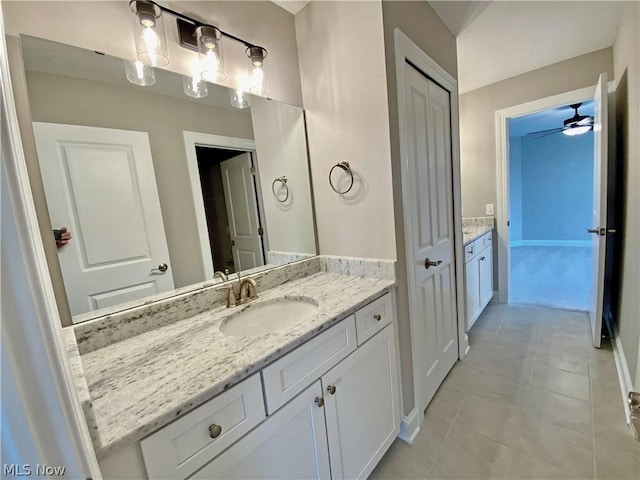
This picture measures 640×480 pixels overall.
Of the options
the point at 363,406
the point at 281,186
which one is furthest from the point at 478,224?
the point at 363,406

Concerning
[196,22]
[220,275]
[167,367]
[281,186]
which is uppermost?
[196,22]

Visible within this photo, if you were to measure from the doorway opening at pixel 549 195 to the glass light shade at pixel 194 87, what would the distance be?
15.1 feet

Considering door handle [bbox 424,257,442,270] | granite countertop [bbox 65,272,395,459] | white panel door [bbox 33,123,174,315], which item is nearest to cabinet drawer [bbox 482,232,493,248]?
door handle [bbox 424,257,442,270]

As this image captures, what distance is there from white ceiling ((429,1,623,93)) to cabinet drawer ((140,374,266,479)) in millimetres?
2105

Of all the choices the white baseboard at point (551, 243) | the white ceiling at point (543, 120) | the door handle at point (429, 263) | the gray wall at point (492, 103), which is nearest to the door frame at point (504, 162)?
the gray wall at point (492, 103)

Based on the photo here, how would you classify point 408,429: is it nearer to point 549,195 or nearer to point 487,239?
point 487,239

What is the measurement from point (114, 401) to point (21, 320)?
0.53m

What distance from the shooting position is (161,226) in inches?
44.8

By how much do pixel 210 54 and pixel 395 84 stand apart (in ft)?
2.72

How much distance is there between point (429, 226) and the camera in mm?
1616

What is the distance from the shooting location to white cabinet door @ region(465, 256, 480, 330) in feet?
7.71

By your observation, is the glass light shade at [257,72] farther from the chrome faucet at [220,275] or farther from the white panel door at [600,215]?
the white panel door at [600,215]

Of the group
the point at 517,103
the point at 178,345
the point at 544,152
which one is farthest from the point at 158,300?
the point at 544,152

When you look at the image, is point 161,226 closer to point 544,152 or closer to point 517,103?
point 517,103
